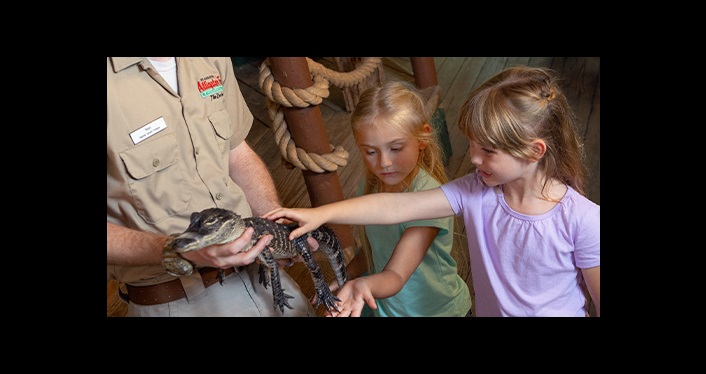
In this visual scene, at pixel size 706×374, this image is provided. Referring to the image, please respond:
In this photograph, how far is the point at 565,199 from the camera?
1.24 meters

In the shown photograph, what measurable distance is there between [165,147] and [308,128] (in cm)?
79

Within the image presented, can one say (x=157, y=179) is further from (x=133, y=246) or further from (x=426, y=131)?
(x=426, y=131)

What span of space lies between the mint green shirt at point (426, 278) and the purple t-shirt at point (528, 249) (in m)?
0.18

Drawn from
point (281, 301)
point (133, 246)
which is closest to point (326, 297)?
point (281, 301)

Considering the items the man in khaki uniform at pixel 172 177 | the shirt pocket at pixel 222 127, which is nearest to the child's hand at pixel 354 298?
the man in khaki uniform at pixel 172 177

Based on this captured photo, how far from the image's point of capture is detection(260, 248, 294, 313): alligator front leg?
4.47 feet

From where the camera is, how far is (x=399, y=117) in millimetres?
1560

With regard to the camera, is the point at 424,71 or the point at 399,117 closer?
the point at 399,117

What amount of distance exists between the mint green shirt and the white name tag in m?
0.57

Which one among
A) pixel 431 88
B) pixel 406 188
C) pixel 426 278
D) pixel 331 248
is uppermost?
pixel 431 88

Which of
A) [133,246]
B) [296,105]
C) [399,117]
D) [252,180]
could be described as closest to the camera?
[133,246]

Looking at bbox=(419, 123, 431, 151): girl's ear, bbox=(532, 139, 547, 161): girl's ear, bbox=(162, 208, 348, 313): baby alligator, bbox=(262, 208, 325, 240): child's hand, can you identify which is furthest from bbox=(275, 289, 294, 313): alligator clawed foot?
bbox=(532, 139, 547, 161): girl's ear

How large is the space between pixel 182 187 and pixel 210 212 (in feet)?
1.29
